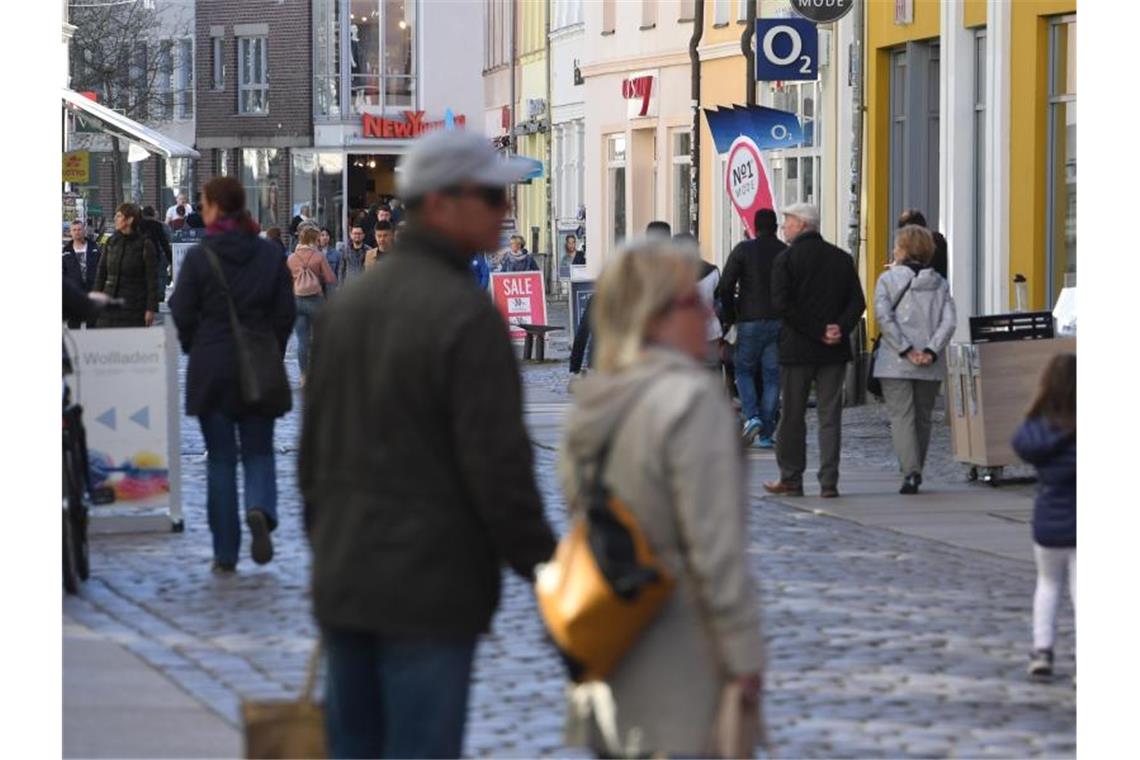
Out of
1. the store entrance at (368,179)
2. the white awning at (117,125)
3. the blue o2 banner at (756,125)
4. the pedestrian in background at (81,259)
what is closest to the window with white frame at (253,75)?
the store entrance at (368,179)

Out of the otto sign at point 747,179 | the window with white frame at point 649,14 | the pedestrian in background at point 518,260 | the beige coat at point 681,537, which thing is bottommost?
the beige coat at point 681,537

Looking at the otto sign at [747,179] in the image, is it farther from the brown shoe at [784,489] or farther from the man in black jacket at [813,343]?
the brown shoe at [784,489]

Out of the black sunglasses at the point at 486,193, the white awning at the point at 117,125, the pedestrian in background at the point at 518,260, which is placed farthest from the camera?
the white awning at the point at 117,125

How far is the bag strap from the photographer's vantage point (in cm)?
1227

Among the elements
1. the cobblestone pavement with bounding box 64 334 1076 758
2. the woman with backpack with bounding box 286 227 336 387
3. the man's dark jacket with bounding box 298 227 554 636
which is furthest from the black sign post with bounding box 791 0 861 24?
the man's dark jacket with bounding box 298 227 554 636

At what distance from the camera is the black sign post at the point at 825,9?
23.6m

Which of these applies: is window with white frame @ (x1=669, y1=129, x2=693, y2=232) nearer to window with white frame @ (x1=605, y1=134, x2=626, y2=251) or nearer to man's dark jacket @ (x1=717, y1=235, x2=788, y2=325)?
window with white frame @ (x1=605, y1=134, x2=626, y2=251)

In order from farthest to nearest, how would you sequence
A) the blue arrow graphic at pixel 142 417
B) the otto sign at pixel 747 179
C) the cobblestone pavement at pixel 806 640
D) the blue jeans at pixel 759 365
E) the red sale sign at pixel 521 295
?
the red sale sign at pixel 521 295 → the otto sign at pixel 747 179 → the blue jeans at pixel 759 365 → the blue arrow graphic at pixel 142 417 → the cobblestone pavement at pixel 806 640

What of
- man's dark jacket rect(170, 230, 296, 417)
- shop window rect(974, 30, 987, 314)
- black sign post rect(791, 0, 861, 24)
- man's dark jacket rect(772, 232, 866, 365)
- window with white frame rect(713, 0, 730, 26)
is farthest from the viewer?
window with white frame rect(713, 0, 730, 26)

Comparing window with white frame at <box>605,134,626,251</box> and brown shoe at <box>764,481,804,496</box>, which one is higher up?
window with white frame at <box>605,134,626,251</box>

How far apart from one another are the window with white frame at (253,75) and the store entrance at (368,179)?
3648 millimetres

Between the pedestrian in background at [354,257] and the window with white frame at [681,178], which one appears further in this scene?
the window with white frame at [681,178]

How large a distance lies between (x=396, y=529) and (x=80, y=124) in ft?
135
